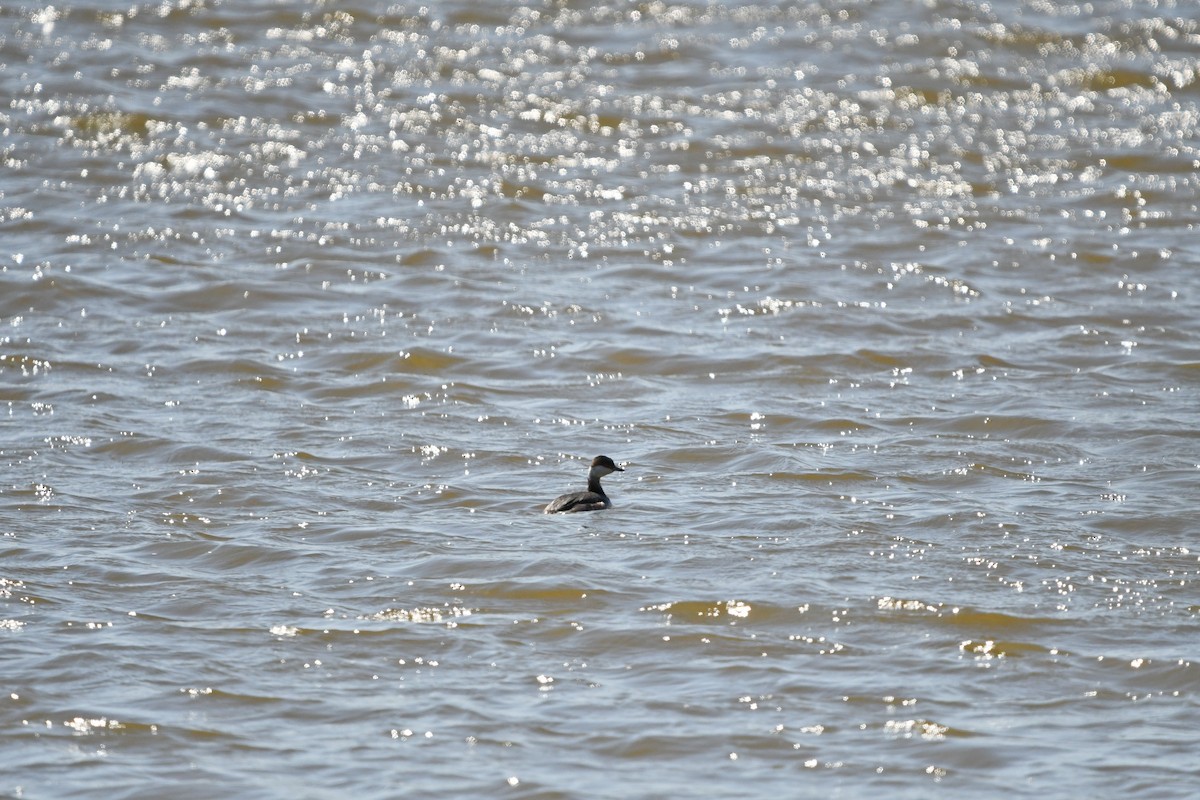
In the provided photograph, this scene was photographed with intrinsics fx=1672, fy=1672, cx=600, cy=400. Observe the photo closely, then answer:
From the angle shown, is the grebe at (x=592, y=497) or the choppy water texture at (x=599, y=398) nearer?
the choppy water texture at (x=599, y=398)

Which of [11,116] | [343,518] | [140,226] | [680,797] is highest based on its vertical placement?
[11,116]

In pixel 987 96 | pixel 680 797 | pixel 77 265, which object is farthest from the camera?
pixel 987 96

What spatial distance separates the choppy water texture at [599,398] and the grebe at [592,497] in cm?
21

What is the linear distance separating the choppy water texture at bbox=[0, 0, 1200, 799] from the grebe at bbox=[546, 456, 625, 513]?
8.4 inches

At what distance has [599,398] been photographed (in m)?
11.0

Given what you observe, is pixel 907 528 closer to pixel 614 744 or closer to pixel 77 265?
pixel 614 744

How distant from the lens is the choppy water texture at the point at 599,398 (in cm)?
648

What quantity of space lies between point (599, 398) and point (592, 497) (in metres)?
2.30

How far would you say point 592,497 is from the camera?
8.79 m

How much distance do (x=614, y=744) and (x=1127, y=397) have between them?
19.1 feet

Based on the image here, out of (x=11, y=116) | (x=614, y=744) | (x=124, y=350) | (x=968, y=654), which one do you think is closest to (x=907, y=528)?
(x=968, y=654)

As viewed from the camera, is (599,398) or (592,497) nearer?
(592,497)

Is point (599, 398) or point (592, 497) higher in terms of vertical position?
point (599, 398)

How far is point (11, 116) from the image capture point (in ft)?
54.6
